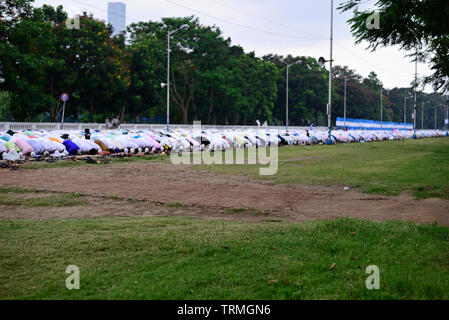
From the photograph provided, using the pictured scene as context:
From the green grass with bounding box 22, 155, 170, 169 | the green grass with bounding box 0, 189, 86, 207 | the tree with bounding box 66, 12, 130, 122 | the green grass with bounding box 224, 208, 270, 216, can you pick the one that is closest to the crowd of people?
the green grass with bounding box 22, 155, 170, 169

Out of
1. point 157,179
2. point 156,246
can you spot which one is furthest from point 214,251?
point 157,179

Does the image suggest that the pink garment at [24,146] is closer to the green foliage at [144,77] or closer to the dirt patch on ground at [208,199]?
the dirt patch on ground at [208,199]

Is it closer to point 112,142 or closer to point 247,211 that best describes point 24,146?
point 112,142

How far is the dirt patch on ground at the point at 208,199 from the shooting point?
9.38 metres

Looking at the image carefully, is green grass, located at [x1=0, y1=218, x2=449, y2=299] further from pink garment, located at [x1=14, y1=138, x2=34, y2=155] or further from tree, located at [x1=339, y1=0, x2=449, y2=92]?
pink garment, located at [x1=14, y1=138, x2=34, y2=155]

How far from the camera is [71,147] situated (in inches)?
909

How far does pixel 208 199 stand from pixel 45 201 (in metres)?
3.90

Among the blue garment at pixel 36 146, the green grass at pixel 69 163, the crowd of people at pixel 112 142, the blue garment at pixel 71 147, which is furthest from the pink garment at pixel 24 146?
the blue garment at pixel 71 147

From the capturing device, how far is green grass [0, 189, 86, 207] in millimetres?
10289

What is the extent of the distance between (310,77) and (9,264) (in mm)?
79299

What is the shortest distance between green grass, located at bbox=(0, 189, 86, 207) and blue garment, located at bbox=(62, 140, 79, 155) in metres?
11.9

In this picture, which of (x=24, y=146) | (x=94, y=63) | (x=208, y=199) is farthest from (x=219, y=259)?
(x=94, y=63)

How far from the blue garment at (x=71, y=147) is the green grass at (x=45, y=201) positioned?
11901mm
